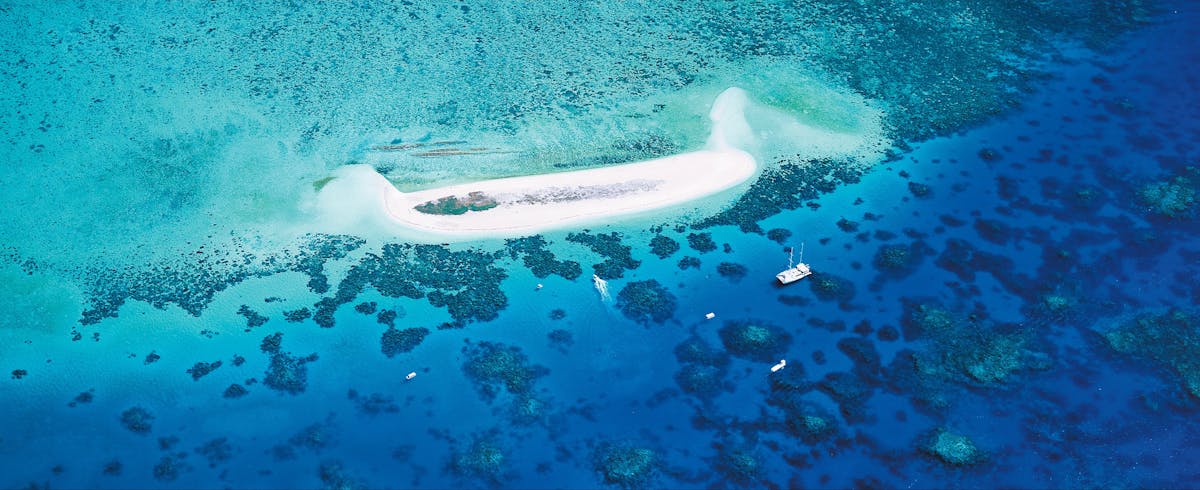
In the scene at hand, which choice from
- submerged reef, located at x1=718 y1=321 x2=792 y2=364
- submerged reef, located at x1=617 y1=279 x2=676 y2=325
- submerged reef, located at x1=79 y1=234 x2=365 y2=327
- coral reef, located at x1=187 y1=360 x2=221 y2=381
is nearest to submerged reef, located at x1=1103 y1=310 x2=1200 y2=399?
submerged reef, located at x1=718 y1=321 x2=792 y2=364

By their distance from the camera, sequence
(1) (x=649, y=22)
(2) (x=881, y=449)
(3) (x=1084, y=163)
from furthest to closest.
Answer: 1. (1) (x=649, y=22)
2. (3) (x=1084, y=163)
3. (2) (x=881, y=449)

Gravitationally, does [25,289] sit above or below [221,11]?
below

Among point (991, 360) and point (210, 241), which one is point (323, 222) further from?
point (991, 360)

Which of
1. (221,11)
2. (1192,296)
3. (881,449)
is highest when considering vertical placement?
(221,11)

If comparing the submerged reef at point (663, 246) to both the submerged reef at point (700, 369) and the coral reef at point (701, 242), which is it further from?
the submerged reef at point (700, 369)

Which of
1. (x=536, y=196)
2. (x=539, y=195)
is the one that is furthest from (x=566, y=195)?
(x=536, y=196)

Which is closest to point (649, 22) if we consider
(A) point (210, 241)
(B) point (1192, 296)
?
(A) point (210, 241)

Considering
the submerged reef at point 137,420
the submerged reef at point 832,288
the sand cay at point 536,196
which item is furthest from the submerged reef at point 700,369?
the submerged reef at point 137,420

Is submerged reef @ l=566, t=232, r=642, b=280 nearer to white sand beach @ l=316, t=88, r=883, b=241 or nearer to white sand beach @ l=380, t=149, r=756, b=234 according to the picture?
white sand beach @ l=316, t=88, r=883, b=241

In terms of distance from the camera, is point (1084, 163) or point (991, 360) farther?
point (1084, 163)
